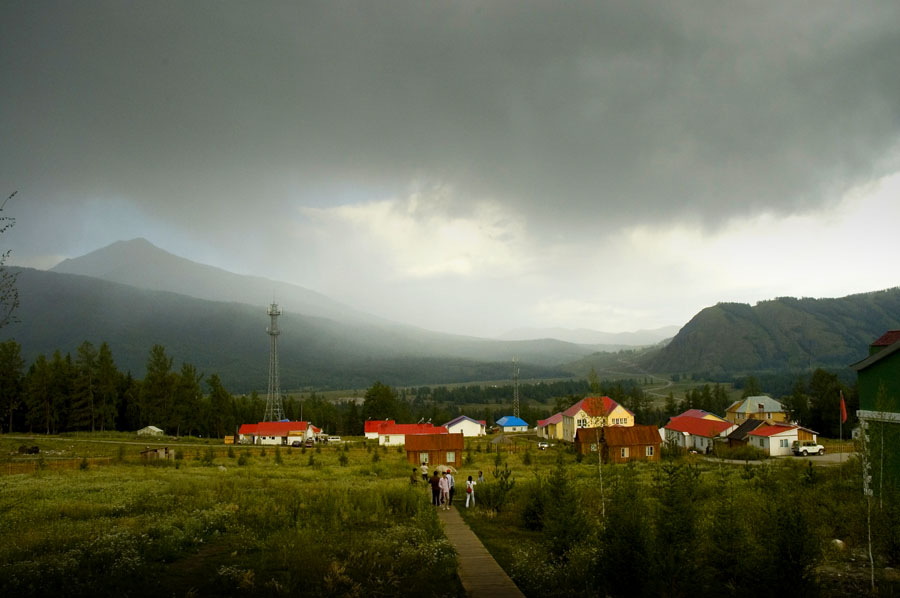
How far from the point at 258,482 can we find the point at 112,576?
54.1 ft

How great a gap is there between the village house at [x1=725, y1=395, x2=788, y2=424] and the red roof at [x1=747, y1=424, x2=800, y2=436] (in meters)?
29.1

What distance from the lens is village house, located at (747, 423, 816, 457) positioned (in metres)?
54.1

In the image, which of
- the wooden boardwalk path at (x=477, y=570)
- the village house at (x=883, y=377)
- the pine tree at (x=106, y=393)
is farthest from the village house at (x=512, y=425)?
the wooden boardwalk path at (x=477, y=570)

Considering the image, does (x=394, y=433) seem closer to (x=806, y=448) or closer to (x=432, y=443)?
(x=432, y=443)

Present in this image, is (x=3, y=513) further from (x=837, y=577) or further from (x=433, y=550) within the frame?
(x=837, y=577)

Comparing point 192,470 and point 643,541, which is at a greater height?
point 643,541

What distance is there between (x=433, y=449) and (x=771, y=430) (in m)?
34.2

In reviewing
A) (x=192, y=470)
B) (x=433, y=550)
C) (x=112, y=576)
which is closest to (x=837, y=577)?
(x=433, y=550)

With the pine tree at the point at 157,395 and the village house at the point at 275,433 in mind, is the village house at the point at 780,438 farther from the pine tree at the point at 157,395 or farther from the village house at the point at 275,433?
the pine tree at the point at 157,395

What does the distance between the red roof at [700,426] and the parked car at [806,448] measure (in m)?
11.0

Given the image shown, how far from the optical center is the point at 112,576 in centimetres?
1139

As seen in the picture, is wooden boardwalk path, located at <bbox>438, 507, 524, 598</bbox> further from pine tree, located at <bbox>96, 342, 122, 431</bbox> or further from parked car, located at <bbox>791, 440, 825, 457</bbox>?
pine tree, located at <bbox>96, 342, 122, 431</bbox>

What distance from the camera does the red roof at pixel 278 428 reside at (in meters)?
76.1

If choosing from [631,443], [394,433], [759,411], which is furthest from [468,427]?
[631,443]
